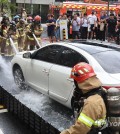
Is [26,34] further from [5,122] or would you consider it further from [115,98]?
[115,98]

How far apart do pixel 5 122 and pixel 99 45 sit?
7.82ft

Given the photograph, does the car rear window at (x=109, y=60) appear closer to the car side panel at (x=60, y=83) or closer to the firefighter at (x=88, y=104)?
the car side panel at (x=60, y=83)

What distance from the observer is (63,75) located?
6.28 m

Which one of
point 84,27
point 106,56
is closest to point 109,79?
point 106,56

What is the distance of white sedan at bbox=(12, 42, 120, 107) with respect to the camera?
5.79 m

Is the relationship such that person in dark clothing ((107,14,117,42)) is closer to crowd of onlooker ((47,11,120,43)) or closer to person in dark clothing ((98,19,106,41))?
crowd of onlooker ((47,11,120,43))

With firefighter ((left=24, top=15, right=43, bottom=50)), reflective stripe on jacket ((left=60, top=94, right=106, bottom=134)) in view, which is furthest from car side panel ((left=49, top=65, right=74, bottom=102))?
firefighter ((left=24, top=15, right=43, bottom=50))

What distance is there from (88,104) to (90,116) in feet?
0.33

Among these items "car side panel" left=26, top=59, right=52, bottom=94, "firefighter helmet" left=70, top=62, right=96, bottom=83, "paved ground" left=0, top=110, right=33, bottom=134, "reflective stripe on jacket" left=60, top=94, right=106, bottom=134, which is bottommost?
"paved ground" left=0, top=110, right=33, bottom=134

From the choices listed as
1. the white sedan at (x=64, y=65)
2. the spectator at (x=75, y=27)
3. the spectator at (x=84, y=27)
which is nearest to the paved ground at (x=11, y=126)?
the white sedan at (x=64, y=65)

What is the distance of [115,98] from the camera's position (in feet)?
10.4

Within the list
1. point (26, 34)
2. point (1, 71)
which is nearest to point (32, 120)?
point (1, 71)

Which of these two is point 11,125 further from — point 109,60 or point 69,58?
point 109,60

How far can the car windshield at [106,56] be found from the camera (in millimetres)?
5817
